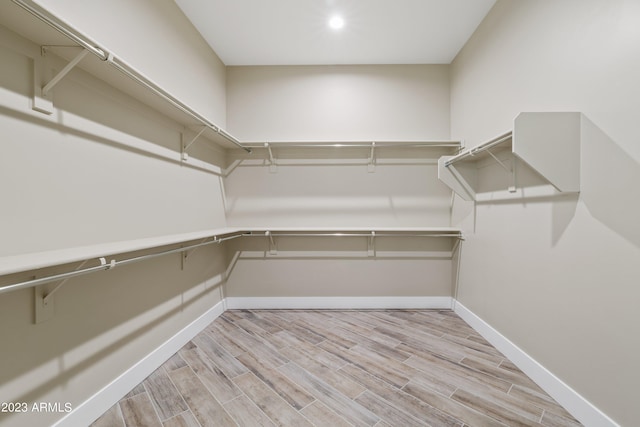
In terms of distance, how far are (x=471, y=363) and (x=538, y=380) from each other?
1.18ft

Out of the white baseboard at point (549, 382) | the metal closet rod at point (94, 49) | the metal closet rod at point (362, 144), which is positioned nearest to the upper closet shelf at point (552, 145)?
the white baseboard at point (549, 382)

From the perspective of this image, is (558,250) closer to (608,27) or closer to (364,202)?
(608,27)

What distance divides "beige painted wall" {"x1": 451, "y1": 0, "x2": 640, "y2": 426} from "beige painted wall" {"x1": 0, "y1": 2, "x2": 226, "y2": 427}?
8.01ft

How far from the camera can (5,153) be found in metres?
0.97

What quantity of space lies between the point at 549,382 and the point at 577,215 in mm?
982

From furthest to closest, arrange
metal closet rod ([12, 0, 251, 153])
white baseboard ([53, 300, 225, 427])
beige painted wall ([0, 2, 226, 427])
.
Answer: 1. white baseboard ([53, 300, 225, 427])
2. beige painted wall ([0, 2, 226, 427])
3. metal closet rod ([12, 0, 251, 153])

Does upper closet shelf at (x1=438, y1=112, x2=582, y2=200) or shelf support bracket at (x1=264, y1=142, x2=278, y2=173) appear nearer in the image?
upper closet shelf at (x1=438, y1=112, x2=582, y2=200)

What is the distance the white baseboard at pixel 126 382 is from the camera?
121 cm

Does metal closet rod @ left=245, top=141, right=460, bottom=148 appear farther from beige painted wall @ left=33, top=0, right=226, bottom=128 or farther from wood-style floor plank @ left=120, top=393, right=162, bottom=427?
wood-style floor plank @ left=120, top=393, right=162, bottom=427

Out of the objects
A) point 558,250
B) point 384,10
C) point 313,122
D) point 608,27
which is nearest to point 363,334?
point 558,250

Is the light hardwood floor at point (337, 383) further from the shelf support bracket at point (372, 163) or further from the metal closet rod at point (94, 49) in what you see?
the metal closet rod at point (94, 49)

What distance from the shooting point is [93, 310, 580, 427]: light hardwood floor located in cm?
133

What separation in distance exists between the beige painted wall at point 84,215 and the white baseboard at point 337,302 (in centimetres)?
81

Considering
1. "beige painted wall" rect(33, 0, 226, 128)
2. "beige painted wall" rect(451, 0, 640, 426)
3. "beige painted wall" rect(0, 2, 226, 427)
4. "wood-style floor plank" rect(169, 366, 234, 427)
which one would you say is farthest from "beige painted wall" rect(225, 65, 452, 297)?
"wood-style floor plank" rect(169, 366, 234, 427)
